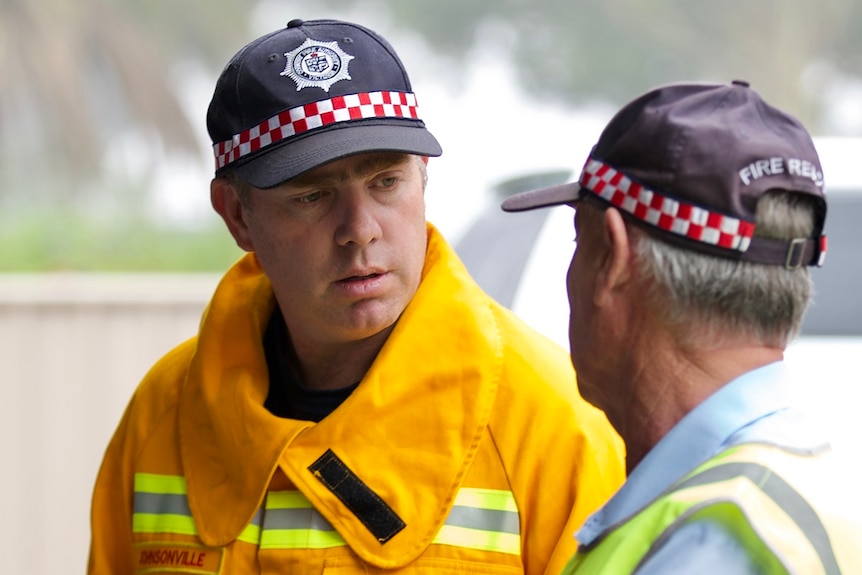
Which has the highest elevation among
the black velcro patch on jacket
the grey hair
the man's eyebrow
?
the man's eyebrow

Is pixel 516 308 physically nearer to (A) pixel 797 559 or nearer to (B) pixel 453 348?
(B) pixel 453 348

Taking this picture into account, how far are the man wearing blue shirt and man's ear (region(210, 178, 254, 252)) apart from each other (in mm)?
993

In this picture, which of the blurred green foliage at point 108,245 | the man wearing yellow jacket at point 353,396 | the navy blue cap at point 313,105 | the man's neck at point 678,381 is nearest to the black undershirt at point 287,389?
the man wearing yellow jacket at point 353,396

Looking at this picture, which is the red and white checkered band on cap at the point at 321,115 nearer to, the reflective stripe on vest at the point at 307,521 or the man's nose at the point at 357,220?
the man's nose at the point at 357,220

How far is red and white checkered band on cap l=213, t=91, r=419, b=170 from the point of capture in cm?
205

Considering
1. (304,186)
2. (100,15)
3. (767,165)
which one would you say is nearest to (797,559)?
(767,165)

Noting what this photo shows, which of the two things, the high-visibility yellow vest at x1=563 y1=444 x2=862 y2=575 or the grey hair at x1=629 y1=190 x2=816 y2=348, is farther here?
the grey hair at x1=629 y1=190 x2=816 y2=348

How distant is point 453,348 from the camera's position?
6.70 feet

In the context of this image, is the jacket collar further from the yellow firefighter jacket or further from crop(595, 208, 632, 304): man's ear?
crop(595, 208, 632, 304): man's ear

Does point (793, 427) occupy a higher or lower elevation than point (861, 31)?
lower

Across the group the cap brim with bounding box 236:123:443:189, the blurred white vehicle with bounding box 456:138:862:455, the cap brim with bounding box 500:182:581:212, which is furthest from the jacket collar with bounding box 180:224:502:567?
the blurred white vehicle with bounding box 456:138:862:455

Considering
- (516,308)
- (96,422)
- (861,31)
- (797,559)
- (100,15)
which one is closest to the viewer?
(797,559)

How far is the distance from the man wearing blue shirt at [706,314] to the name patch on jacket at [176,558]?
84cm

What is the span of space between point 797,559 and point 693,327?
31 cm
